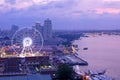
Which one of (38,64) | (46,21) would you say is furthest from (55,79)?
(46,21)

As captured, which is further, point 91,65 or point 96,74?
point 91,65

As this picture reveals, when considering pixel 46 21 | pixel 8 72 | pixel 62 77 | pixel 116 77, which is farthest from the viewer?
pixel 46 21

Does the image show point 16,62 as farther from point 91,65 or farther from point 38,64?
point 91,65

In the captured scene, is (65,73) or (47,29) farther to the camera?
(47,29)

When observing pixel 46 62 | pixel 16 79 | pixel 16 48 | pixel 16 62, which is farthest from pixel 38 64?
pixel 16 48

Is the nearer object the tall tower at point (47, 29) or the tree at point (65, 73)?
the tree at point (65, 73)

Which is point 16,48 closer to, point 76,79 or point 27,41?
point 27,41

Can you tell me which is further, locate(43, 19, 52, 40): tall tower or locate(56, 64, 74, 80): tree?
locate(43, 19, 52, 40): tall tower

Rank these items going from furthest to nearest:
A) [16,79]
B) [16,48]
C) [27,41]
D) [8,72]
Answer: [16,48] → [27,41] → [8,72] → [16,79]

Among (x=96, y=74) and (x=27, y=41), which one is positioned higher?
(x=27, y=41)
